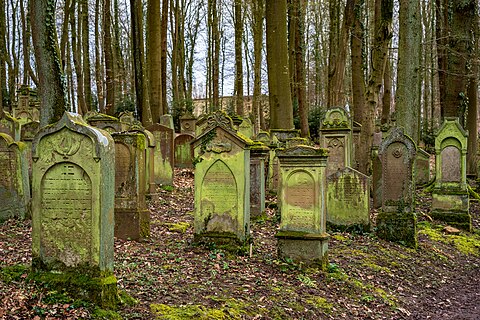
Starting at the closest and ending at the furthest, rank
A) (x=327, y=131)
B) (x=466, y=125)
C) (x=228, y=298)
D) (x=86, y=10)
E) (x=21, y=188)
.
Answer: (x=228, y=298), (x=21, y=188), (x=327, y=131), (x=466, y=125), (x=86, y=10)

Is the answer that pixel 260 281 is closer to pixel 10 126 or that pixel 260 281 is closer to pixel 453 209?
pixel 453 209

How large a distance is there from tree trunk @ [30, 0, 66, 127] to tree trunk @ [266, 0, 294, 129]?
22.2 feet

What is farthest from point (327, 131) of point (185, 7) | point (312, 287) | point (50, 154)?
point (185, 7)

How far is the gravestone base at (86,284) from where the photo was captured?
168 inches

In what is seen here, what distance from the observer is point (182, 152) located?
15.8 m

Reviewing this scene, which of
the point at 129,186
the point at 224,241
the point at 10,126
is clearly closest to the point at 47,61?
the point at 129,186

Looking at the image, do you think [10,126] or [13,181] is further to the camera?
[10,126]

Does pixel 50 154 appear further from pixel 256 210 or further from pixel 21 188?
pixel 256 210

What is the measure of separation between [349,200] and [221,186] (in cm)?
339

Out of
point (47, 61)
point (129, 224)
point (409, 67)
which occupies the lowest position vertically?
point (129, 224)

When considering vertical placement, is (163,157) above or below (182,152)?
below

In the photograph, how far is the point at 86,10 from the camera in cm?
2170

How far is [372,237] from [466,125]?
860cm

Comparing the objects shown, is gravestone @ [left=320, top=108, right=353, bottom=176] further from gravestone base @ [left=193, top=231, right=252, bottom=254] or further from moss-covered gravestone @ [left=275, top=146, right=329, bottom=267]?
gravestone base @ [left=193, top=231, right=252, bottom=254]
